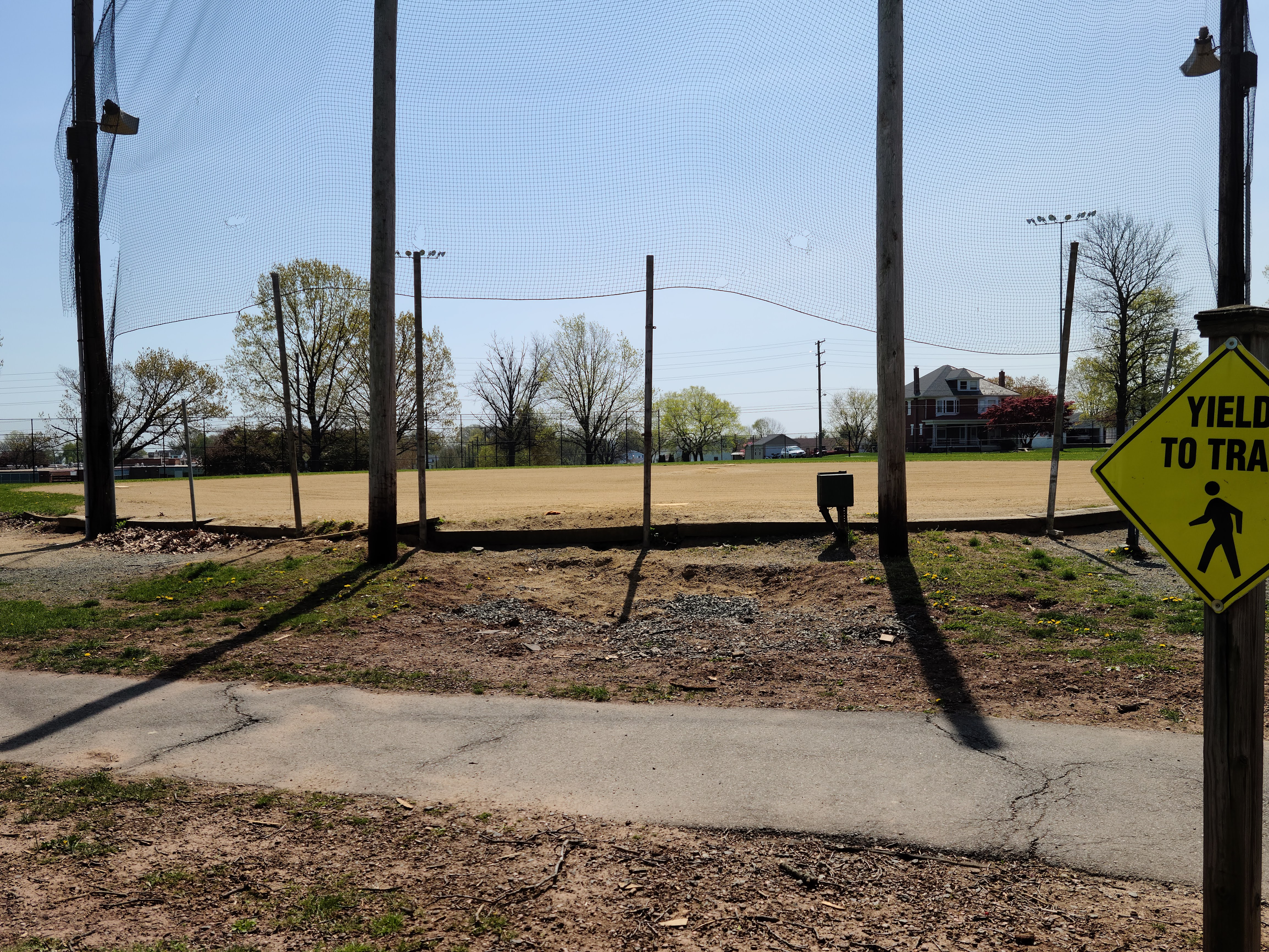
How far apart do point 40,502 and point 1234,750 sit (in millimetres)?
20003

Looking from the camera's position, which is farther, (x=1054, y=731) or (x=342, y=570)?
(x=342, y=570)

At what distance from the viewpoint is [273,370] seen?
1617 inches

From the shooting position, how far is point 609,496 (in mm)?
16969

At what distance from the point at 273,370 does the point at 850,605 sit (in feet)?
130

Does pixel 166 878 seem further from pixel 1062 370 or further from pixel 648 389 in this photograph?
pixel 1062 370

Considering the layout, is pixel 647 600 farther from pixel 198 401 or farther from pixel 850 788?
pixel 198 401

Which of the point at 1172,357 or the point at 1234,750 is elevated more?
the point at 1172,357

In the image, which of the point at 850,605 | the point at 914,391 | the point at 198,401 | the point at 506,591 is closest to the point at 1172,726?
the point at 850,605

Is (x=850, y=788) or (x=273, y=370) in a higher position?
(x=273, y=370)

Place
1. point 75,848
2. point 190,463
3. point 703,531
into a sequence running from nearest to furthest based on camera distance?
point 75,848, point 703,531, point 190,463

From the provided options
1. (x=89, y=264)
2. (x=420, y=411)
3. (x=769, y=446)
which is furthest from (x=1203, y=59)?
(x=769, y=446)

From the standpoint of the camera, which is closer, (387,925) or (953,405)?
(387,925)

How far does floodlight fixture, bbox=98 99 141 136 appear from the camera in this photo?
461 inches

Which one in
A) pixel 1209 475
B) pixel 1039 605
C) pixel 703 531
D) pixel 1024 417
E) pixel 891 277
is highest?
pixel 1024 417
